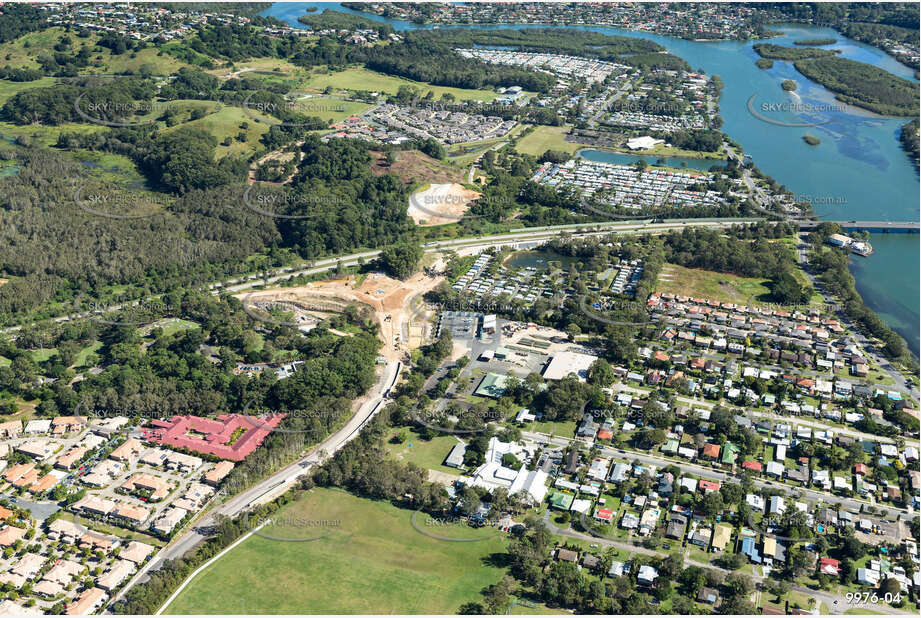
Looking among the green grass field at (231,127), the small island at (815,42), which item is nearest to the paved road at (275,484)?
the green grass field at (231,127)

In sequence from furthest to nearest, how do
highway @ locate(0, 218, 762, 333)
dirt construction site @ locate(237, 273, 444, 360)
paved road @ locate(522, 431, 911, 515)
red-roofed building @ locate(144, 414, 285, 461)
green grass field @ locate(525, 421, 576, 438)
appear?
highway @ locate(0, 218, 762, 333) < dirt construction site @ locate(237, 273, 444, 360) < green grass field @ locate(525, 421, 576, 438) < red-roofed building @ locate(144, 414, 285, 461) < paved road @ locate(522, 431, 911, 515)

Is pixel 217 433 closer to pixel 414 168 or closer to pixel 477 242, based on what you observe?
pixel 477 242

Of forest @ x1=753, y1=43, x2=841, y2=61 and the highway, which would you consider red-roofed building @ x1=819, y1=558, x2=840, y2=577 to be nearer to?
the highway

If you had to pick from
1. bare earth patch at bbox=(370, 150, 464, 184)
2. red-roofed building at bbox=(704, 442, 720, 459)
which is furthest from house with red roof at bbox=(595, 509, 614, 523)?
bare earth patch at bbox=(370, 150, 464, 184)

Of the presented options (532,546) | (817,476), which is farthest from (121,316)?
(817,476)

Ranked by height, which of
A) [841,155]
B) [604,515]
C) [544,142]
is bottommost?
[604,515]

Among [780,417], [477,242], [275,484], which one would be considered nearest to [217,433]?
[275,484]
